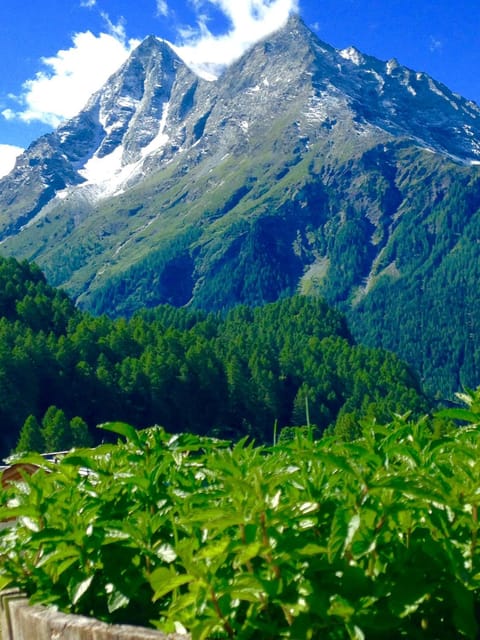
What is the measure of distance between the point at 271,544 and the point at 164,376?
10530 cm

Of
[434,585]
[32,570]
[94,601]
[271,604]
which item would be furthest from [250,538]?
[32,570]

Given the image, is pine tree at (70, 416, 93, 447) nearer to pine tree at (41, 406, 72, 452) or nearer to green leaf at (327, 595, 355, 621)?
pine tree at (41, 406, 72, 452)

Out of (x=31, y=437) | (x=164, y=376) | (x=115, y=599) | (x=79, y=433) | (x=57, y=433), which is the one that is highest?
(x=115, y=599)

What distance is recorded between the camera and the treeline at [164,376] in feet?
308

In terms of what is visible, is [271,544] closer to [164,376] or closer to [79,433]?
[79,433]

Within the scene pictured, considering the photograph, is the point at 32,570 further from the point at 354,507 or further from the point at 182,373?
the point at 182,373

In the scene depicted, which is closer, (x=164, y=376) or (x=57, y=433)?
(x=57, y=433)

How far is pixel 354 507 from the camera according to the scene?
7.43ft

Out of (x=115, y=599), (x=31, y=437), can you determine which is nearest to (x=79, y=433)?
(x=31, y=437)

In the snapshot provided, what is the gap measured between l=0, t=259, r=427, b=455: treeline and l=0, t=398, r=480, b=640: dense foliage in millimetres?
79405

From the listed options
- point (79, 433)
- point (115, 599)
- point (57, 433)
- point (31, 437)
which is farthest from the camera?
point (79, 433)

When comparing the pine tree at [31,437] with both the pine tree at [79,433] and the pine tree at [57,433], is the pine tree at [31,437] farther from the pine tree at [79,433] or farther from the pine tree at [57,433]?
the pine tree at [79,433]

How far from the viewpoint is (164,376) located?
106750mm

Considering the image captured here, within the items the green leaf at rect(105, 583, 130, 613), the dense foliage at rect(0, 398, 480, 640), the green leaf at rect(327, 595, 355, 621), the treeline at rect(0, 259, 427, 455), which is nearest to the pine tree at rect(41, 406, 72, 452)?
the treeline at rect(0, 259, 427, 455)
